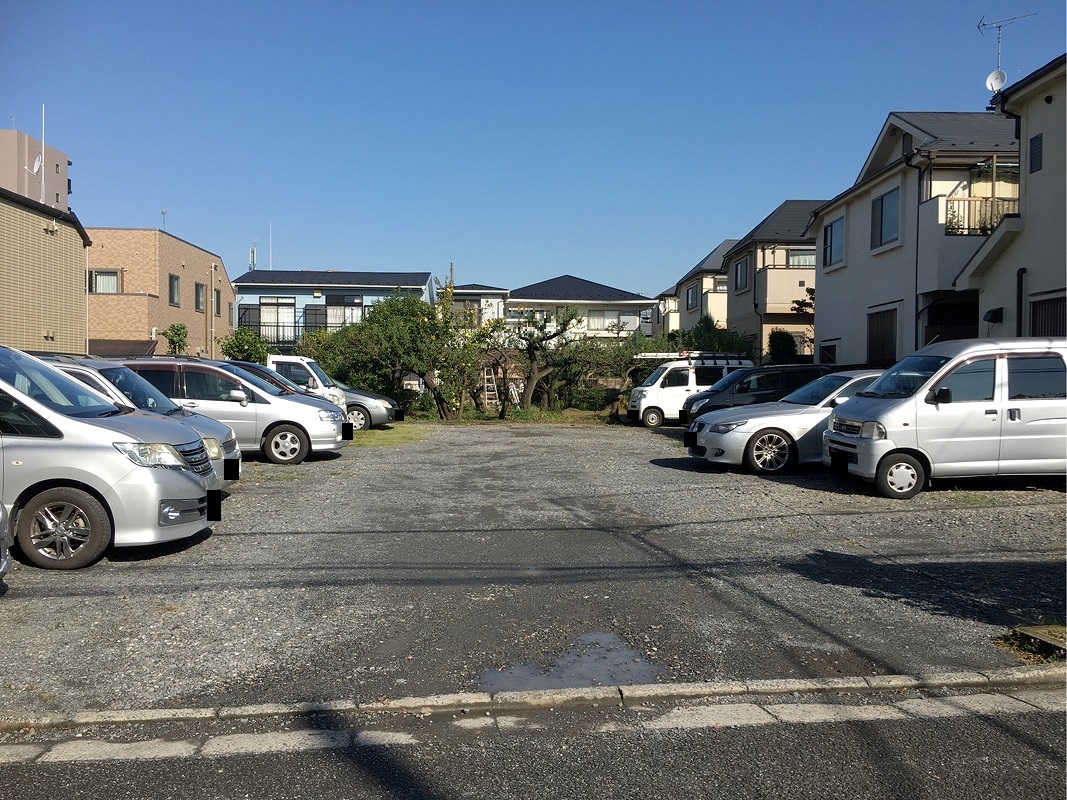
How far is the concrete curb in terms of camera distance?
4234 mm

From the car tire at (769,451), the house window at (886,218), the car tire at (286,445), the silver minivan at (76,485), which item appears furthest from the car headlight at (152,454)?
the house window at (886,218)

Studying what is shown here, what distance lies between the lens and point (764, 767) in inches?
147

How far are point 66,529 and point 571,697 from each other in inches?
179

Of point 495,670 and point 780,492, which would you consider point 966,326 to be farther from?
point 495,670

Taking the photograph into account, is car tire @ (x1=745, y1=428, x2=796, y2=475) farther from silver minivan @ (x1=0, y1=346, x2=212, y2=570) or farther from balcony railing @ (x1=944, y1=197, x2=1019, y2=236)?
balcony railing @ (x1=944, y1=197, x2=1019, y2=236)

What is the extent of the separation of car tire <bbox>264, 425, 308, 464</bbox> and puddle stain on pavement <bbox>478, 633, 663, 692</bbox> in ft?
31.7

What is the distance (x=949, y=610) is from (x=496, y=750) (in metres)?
3.57

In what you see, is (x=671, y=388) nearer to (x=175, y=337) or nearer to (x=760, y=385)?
(x=760, y=385)

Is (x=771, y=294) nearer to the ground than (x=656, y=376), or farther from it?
farther from it

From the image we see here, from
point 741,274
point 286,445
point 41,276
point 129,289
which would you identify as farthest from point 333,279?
point 286,445

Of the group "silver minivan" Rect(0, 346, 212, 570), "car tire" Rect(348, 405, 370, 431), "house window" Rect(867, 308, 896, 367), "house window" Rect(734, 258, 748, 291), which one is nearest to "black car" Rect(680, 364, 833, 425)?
"house window" Rect(867, 308, 896, 367)

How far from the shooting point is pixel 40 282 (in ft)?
67.8

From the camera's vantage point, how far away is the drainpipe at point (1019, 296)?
51.1 ft

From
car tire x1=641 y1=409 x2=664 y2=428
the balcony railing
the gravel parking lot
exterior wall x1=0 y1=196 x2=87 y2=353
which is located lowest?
the gravel parking lot
